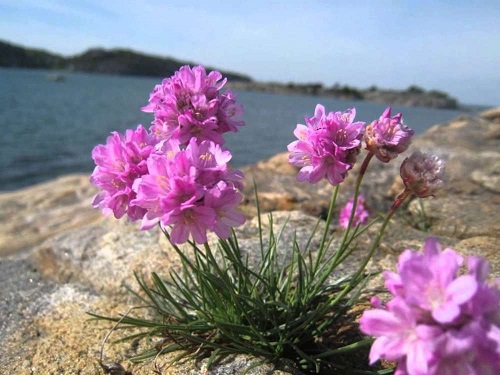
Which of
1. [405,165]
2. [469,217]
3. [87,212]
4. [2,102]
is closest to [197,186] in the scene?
[405,165]

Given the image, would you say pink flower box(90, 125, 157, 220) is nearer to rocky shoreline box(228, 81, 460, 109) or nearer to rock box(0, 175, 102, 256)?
rock box(0, 175, 102, 256)

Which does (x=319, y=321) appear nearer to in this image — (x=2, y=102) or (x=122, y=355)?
(x=122, y=355)

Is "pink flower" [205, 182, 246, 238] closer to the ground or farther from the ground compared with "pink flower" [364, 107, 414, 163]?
closer to the ground

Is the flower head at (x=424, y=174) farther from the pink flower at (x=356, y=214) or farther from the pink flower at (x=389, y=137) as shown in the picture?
the pink flower at (x=356, y=214)

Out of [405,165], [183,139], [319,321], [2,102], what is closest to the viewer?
[405,165]

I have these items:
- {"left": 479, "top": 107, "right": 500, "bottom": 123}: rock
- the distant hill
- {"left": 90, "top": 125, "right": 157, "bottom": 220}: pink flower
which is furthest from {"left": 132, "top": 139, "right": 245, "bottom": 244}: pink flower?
the distant hill

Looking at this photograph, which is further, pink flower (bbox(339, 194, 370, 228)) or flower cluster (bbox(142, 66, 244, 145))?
pink flower (bbox(339, 194, 370, 228))

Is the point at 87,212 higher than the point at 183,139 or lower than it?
lower
